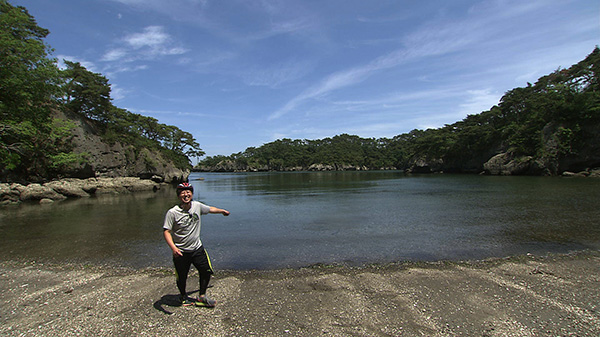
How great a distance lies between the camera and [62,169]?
32.7 metres

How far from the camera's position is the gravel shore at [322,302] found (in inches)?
170

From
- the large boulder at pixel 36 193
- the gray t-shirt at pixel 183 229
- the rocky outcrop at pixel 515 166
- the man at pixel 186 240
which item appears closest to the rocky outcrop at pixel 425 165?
the rocky outcrop at pixel 515 166

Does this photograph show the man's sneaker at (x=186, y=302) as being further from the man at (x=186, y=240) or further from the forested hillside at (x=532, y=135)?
the forested hillside at (x=532, y=135)

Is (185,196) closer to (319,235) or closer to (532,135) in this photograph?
(319,235)

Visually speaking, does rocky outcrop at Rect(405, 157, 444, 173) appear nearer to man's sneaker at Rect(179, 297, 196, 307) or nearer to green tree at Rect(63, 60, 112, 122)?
green tree at Rect(63, 60, 112, 122)

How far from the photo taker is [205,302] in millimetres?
4992

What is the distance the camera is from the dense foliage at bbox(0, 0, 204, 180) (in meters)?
23.4

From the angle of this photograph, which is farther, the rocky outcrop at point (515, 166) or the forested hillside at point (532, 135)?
the rocky outcrop at point (515, 166)

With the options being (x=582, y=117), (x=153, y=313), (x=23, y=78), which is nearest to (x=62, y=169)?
(x=23, y=78)

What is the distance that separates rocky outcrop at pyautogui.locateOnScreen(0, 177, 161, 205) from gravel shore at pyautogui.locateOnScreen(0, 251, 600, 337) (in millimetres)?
24132

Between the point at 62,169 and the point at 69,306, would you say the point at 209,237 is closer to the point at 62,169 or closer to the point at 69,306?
the point at 69,306

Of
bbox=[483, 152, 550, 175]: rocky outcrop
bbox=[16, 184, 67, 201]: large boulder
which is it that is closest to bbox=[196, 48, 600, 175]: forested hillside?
bbox=[483, 152, 550, 175]: rocky outcrop

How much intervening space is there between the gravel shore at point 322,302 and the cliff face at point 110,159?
3557 centimetres

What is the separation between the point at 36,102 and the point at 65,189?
30.0 feet
